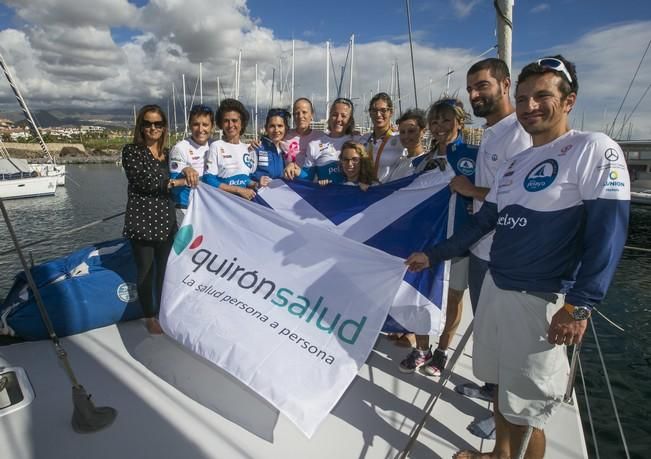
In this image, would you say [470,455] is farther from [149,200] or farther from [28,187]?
[28,187]

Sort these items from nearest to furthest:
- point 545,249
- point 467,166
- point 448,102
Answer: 1. point 545,249
2. point 467,166
3. point 448,102

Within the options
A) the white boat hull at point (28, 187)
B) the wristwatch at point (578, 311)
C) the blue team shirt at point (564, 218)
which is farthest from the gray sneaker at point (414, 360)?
the white boat hull at point (28, 187)

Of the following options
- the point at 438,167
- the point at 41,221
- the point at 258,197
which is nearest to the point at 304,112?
the point at 258,197

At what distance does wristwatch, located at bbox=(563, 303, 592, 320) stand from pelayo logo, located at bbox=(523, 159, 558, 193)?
49 centimetres

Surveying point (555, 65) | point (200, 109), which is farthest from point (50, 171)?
point (555, 65)

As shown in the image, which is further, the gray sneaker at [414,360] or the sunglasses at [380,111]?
the sunglasses at [380,111]

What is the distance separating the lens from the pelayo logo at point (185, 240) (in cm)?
295

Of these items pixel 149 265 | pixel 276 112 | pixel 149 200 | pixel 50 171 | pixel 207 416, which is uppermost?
pixel 50 171

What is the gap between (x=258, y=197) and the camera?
3342 millimetres

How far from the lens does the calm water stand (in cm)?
507

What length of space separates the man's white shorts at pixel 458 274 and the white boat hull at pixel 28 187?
30.7m

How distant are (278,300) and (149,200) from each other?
1363 millimetres

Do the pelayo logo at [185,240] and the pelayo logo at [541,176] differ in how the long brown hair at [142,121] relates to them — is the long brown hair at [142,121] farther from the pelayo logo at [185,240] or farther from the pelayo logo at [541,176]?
the pelayo logo at [541,176]

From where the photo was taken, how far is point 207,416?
7.77 feet
